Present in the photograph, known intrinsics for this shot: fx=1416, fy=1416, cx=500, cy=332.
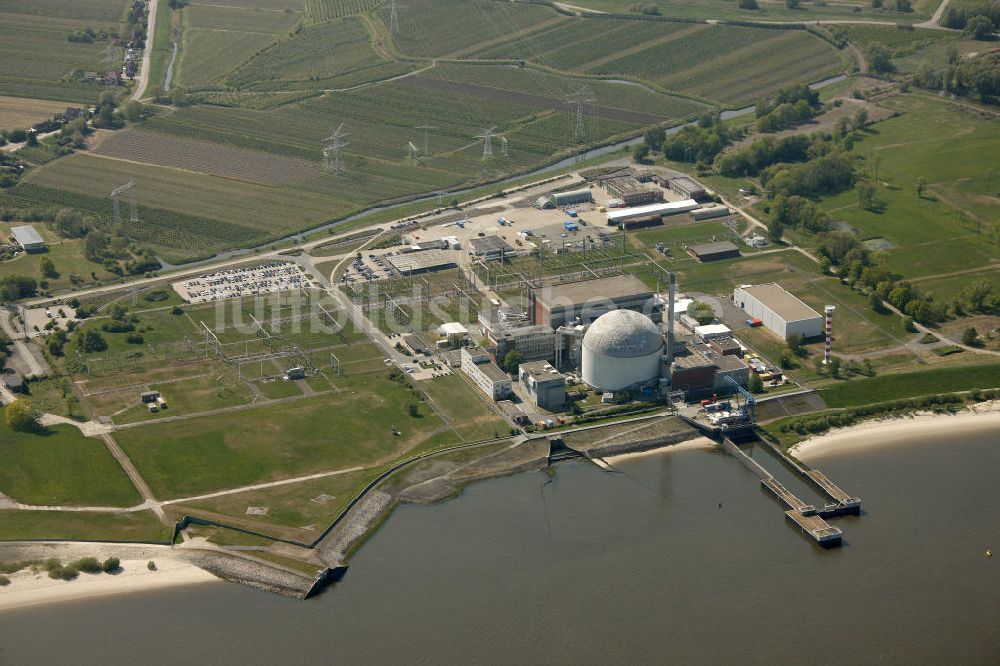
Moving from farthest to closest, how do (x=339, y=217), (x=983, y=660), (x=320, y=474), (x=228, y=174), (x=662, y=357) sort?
(x=228, y=174) → (x=339, y=217) → (x=662, y=357) → (x=320, y=474) → (x=983, y=660)

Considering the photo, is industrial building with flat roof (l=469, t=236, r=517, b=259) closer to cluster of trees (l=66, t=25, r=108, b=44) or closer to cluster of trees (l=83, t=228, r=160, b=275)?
cluster of trees (l=83, t=228, r=160, b=275)

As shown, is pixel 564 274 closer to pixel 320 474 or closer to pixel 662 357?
pixel 662 357

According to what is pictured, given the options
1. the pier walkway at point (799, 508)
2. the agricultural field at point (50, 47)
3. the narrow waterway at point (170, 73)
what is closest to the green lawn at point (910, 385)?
the pier walkway at point (799, 508)

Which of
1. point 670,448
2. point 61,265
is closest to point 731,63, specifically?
point 61,265

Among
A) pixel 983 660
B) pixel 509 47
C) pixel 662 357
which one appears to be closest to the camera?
pixel 983 660

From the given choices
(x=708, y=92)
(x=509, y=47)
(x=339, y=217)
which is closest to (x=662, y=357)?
(x=339, y=217)

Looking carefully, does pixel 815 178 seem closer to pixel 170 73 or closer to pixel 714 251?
pixel 714 251

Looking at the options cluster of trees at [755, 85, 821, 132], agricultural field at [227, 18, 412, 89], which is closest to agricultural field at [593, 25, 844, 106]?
cluster of trees at [755, 85, 821, 132]
